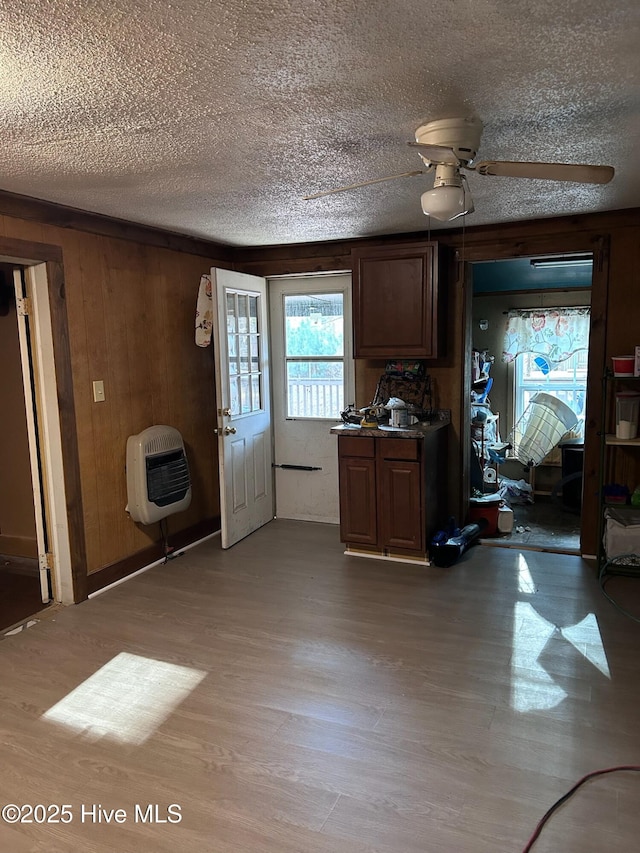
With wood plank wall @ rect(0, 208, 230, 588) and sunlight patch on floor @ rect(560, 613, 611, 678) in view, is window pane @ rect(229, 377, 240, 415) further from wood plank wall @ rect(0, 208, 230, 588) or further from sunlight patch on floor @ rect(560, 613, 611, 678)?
sunlight patch on floor @ rect(560, 613, 611, 678)

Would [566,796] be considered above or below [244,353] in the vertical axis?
below

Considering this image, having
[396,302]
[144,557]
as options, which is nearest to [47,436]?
[144,557]

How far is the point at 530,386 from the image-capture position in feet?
20.2

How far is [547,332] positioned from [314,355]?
2.53 metres

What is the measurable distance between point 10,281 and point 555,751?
396 cm

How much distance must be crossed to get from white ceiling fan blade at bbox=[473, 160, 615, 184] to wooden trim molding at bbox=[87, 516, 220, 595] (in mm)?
3130

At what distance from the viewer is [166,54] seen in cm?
158

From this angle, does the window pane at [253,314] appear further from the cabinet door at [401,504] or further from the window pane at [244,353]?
the cabinet door at [401,504]

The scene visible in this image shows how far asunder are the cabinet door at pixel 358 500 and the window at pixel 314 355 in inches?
36.0

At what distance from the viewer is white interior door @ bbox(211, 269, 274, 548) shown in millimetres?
4289

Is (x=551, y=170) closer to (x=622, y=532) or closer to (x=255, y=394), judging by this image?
(x=622, y=532)

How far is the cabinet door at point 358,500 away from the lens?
411 cm

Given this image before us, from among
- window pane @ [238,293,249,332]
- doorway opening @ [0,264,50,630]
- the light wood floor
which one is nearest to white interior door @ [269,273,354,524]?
window pane @ [238,293,249,332]

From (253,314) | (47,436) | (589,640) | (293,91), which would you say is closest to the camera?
(293,91)
